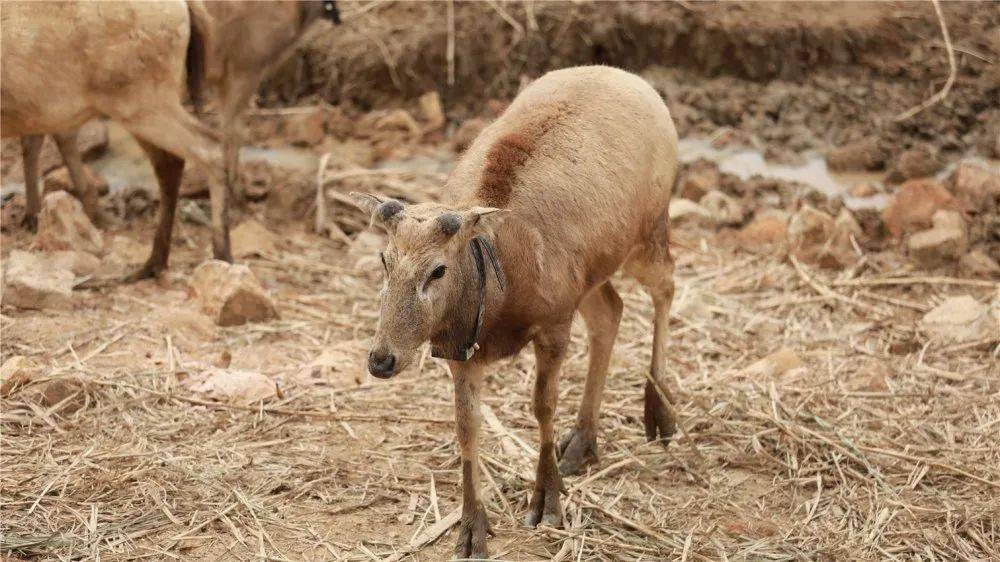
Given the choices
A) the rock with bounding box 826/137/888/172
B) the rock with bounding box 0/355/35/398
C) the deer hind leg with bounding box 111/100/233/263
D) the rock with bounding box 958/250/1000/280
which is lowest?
the rock with bounding box 958/250/1000/280

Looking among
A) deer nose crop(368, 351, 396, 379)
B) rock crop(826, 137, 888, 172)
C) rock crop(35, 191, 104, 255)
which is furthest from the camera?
rock crop(826, 137, 888, 172)

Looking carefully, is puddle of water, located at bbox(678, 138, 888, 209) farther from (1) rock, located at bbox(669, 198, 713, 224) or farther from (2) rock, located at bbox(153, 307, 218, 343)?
(2) rock, located at bbox(153, 307, 218, 343)

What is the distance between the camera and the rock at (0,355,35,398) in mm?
5336

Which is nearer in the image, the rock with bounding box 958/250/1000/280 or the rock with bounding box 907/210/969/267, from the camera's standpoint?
the rock with bounding box 958/250/1000/280

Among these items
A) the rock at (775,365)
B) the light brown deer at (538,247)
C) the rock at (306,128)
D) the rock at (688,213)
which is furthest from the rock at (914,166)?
the rock at (306,128)

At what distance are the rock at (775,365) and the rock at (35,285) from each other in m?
4.14

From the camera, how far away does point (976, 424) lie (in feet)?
18.0

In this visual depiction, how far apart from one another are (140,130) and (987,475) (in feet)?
17.1

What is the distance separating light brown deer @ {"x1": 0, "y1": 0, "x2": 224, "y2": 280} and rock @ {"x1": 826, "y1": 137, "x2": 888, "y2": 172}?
496 centimetres

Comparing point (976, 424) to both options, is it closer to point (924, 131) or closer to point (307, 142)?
point (924, 131)

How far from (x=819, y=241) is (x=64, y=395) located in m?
5.18

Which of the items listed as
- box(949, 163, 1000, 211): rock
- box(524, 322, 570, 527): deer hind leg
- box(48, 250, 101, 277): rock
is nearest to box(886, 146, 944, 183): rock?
box(949, 163, 1000, 211): rock

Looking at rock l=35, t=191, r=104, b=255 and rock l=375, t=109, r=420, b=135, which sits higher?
rock l=35, t=191, r=104, b=255

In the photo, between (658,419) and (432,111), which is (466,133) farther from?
(658,419)
